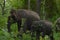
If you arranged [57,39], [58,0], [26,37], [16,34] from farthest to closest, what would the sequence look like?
[58,0] < [57,39] < [26,37] < [16,34]

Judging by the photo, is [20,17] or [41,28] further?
[20,17]

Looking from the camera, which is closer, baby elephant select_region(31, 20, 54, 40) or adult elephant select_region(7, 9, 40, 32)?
baby elephant select_region(31, 20, 54, 40)

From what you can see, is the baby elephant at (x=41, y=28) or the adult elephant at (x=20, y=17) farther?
the adult elephant at (x=20, y=17)

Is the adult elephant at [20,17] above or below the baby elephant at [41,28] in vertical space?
above

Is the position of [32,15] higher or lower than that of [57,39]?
higher

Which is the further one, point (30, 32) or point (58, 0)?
point (58, 0)

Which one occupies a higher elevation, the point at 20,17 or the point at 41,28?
the point at 20,17

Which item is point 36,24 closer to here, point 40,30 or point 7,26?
point 40,30

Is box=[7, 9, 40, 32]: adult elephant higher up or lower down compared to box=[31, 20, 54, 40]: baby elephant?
higher up

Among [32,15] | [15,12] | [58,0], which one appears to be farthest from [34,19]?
[58,0]

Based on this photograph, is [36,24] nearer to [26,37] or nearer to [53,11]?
[26,37]

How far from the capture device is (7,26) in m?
4.99

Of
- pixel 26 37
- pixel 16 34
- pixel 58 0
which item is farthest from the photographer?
pixel 58 0

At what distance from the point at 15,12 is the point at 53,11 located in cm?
403
